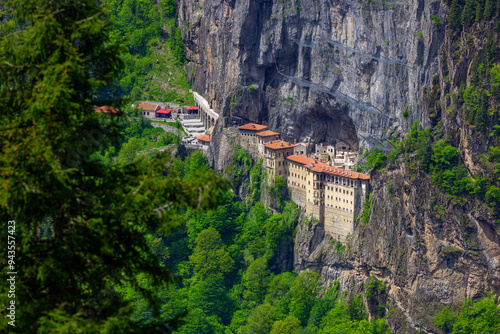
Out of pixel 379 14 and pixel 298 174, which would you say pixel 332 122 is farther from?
pixel 379 14

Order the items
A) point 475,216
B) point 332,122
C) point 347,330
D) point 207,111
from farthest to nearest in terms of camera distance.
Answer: point 207,111 < point 332,122 < point 347,330 < point 475,216

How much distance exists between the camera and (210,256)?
8075cm

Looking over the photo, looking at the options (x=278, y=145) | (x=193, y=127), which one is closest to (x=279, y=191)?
(x=278, y=145)

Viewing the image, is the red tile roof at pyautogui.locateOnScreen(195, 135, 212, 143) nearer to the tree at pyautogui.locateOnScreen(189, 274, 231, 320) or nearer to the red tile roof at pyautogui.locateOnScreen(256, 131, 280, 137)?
the red tile roof at pyautogui.locateOnScreen(256, 131, 280, 137)

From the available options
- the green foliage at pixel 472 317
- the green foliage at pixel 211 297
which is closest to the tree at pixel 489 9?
the green foliage at pixel 472 317

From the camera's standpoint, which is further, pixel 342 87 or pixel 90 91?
pixel 342 87

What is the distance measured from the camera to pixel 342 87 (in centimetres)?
7725

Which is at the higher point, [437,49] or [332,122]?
[437,49]

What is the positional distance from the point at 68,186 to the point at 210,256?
68842 mm

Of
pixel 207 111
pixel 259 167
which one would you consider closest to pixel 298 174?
pixel 259 167

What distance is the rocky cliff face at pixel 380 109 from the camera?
210 ft

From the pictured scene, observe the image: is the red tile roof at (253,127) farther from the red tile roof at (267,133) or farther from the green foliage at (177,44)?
the green foliage at (177,44)

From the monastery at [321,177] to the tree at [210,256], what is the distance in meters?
9.68

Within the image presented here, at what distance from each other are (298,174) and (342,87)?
1021 cm
